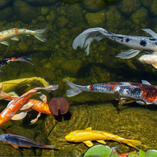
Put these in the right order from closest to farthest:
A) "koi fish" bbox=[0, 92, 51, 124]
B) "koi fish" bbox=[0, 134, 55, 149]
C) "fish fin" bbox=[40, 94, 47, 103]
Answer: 1. "koi fish" bbox=[0, 134, 55, 149]
2. "koi fish" bbox=[0, 92, 51, 124]
3. "fish fin" bbox=[40, 94, 47, 103]

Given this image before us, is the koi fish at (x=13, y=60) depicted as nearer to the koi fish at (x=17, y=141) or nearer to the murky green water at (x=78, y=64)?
the murky green water at (x=78, y=64)

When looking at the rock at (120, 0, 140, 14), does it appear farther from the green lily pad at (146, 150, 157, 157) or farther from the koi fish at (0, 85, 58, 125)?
the green lily pad at (146, 150, 157, 157)

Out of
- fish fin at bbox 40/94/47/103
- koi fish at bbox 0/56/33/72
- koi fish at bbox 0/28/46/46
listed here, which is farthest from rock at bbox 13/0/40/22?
fish fin at bbox 40/94/47/103

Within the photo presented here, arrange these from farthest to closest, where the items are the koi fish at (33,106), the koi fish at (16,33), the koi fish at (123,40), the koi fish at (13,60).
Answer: the koi fish at (16,33) < the koi fish at (13,60) < the koi fish at (123,40) < the koi fish at (33,106)

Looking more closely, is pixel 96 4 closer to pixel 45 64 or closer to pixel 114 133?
pixel 45 64

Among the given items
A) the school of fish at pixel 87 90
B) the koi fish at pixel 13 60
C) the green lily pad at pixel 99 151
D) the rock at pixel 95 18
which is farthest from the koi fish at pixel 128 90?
the rock at pixel 95 18

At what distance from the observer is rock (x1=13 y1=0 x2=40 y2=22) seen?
5.49m

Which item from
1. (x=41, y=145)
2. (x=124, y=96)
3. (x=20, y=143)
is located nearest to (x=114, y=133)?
(x=124, y=96)

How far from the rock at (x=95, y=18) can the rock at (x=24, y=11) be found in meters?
1.34

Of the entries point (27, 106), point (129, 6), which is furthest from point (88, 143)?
point (129, 6)

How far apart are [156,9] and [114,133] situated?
3.64 meters

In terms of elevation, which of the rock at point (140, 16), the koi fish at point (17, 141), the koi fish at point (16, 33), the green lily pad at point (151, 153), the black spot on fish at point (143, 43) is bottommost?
the green lily pad at point (151, 153)

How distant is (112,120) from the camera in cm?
359

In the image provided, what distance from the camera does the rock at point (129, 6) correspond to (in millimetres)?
5578
